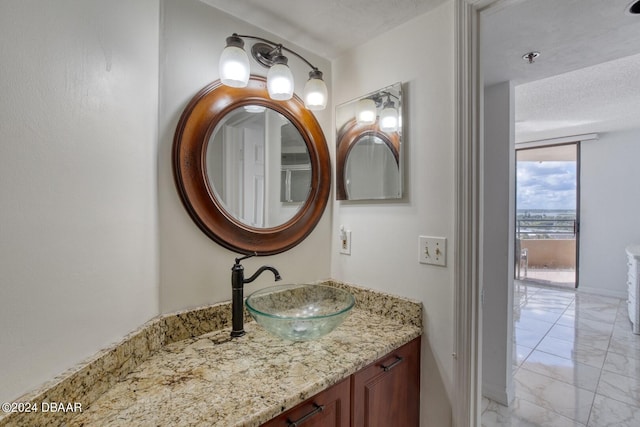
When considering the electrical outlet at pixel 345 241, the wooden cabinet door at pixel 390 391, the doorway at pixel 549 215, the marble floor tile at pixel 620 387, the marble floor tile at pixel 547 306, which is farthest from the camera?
the doorway at pixel 549 215

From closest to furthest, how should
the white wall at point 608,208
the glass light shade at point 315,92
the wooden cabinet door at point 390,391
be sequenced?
the wooden cabinet door at point 390,391 → the glass light shade at point 315,92 → the white wall at point 608,208

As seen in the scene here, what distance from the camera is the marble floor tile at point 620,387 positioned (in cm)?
195

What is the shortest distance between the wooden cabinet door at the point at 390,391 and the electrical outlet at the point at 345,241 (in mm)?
538

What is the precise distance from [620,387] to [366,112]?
8.77ft

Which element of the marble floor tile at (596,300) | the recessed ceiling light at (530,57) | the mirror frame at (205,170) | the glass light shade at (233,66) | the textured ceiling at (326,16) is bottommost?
the marble floor tile at (596,300)

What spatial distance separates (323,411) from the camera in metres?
0.87

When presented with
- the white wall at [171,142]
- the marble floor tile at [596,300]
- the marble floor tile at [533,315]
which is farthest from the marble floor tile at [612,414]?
the marble floor tile at [596,300]

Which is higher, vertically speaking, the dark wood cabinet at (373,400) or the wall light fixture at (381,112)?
the wall light fixture at (381,112)

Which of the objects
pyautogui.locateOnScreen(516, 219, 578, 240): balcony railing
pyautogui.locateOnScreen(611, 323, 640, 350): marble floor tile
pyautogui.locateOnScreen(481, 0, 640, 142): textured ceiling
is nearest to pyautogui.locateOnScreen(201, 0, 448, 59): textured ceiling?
pyautogui.locateOnScreen(481, 0, 640, 142): textured ceiling

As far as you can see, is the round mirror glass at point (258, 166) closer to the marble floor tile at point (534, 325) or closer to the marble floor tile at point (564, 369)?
the marble floor tile at point (564, 369)

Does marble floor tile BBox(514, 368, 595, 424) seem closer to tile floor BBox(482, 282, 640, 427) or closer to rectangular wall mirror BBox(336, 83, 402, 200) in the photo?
tile floor BBox(482, 282, 640, 427)

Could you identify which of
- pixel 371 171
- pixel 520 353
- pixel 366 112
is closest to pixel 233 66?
pixel 366 112

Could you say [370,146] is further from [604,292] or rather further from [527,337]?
[604,292]

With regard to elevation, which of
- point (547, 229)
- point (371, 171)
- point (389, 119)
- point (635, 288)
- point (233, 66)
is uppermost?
point (233, 66)
